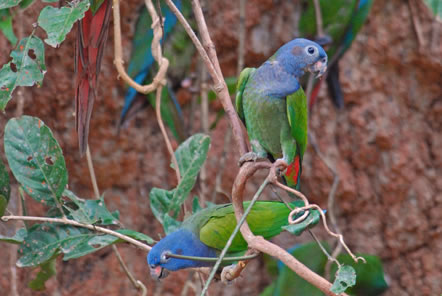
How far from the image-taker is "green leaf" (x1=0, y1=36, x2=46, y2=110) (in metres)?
0.95

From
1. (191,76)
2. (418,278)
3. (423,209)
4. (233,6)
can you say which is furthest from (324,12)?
(418,278)

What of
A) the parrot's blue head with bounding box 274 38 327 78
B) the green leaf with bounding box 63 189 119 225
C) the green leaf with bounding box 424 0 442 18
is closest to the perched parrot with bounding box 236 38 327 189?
the parrot's blue head with bounding box 274 38 327 78

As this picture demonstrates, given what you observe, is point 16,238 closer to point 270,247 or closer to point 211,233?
point 211,233

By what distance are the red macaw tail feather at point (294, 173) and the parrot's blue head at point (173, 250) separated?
215 mm

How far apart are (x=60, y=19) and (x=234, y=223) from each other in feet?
1.55

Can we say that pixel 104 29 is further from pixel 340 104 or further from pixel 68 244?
pixel 340 104

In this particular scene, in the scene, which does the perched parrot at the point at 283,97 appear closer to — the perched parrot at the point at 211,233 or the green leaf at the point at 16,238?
the perched parrot at the point at 211,233

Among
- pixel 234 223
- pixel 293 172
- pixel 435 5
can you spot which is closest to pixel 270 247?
pixel 234 223

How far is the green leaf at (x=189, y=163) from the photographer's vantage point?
4.04 ft

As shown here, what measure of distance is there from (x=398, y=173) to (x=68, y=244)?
1.28m

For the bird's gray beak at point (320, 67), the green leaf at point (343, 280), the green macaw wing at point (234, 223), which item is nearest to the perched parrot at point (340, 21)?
the bird's gray beak at point (320, 67)

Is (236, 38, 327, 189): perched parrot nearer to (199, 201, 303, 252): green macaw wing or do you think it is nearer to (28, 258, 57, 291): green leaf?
(199, 201, 303, 252): green macaw wing

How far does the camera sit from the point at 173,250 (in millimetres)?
1146

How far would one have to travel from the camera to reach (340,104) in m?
1.97
